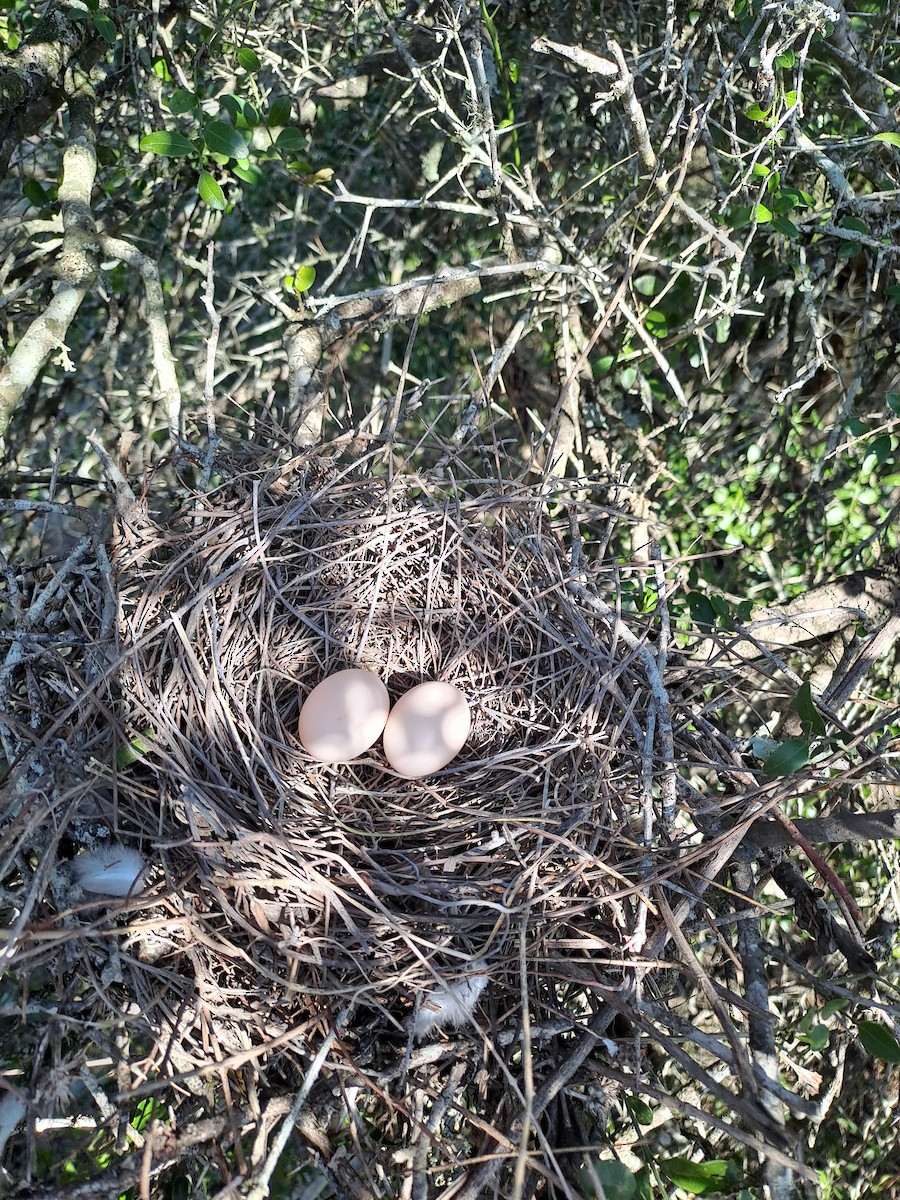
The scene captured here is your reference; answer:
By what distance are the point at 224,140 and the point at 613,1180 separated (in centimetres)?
193

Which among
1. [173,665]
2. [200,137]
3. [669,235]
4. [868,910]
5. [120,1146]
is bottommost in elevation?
[868,910]

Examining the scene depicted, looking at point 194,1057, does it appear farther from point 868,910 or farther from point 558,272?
point 558,272

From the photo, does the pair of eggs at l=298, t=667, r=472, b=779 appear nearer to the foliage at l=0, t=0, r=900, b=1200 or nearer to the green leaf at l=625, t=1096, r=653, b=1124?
the foliage at l=0, t=0, r=900, b=1200

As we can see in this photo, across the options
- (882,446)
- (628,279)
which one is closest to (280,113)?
(628,279)

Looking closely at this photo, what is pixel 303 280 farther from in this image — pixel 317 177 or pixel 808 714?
pixel 808 714

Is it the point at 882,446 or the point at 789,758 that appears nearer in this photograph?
the point at 789,758

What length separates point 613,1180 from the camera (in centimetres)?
120

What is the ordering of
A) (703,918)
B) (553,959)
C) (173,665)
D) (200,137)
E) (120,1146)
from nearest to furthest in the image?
(120,1146), (553,959), (703,918), (173,665), (200,137)

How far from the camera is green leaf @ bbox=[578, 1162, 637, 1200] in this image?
1189mm

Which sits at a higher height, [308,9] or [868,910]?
[308,9]

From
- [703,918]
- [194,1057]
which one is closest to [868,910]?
[703,918]

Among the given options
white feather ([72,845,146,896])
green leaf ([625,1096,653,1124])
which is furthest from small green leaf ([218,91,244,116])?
green leaf ([625,1096,653,1124])

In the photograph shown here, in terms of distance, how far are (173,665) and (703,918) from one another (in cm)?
103

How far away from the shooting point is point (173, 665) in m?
1.63
